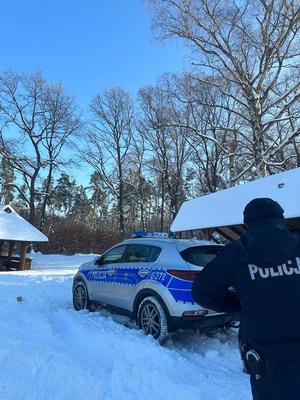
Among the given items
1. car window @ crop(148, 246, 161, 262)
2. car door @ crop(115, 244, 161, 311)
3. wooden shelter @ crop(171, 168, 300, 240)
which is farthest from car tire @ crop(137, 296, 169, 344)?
wooden shelter @ crop(171, 168, 300, 240)

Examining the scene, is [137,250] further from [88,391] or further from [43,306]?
[88,391]

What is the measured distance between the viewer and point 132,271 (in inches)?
301

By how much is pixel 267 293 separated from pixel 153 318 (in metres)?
4.75

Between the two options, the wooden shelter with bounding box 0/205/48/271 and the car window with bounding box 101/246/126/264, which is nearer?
the car window with bounding box 101/246/126/264

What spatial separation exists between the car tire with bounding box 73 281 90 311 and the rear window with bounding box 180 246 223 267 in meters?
3.09

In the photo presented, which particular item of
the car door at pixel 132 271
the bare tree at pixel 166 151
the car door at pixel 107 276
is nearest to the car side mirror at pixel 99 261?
the car door at pixel 107 276

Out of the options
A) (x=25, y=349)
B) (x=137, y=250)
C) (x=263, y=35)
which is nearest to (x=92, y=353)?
(x=25, y=349)

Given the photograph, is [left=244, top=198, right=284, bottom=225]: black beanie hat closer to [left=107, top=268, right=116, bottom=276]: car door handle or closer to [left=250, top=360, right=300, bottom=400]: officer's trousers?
[left=250, top=360, right=300, bottom=400]: officer's trousers

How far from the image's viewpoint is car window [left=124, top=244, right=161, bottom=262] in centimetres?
740

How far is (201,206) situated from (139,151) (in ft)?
113

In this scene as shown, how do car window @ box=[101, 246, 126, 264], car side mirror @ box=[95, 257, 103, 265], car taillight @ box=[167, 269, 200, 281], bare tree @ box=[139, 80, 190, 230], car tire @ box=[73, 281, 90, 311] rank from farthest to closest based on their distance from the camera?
1. bare tree @ box=[139, 80, 190, 230]
2. car tire @ box=[73, 281, 90, 311]
3. car side mirror @ box=[95, 257, 103, 265]
4. car window @ box=[101, 246, 126, 264]
5. car taillight @ box=[167, 269, 200, 281]

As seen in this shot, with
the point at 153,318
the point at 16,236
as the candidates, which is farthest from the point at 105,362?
the point at 16,236

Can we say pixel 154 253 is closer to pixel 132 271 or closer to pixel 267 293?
pixel 132 271

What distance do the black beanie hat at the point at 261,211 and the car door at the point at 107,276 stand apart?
5.93 m
